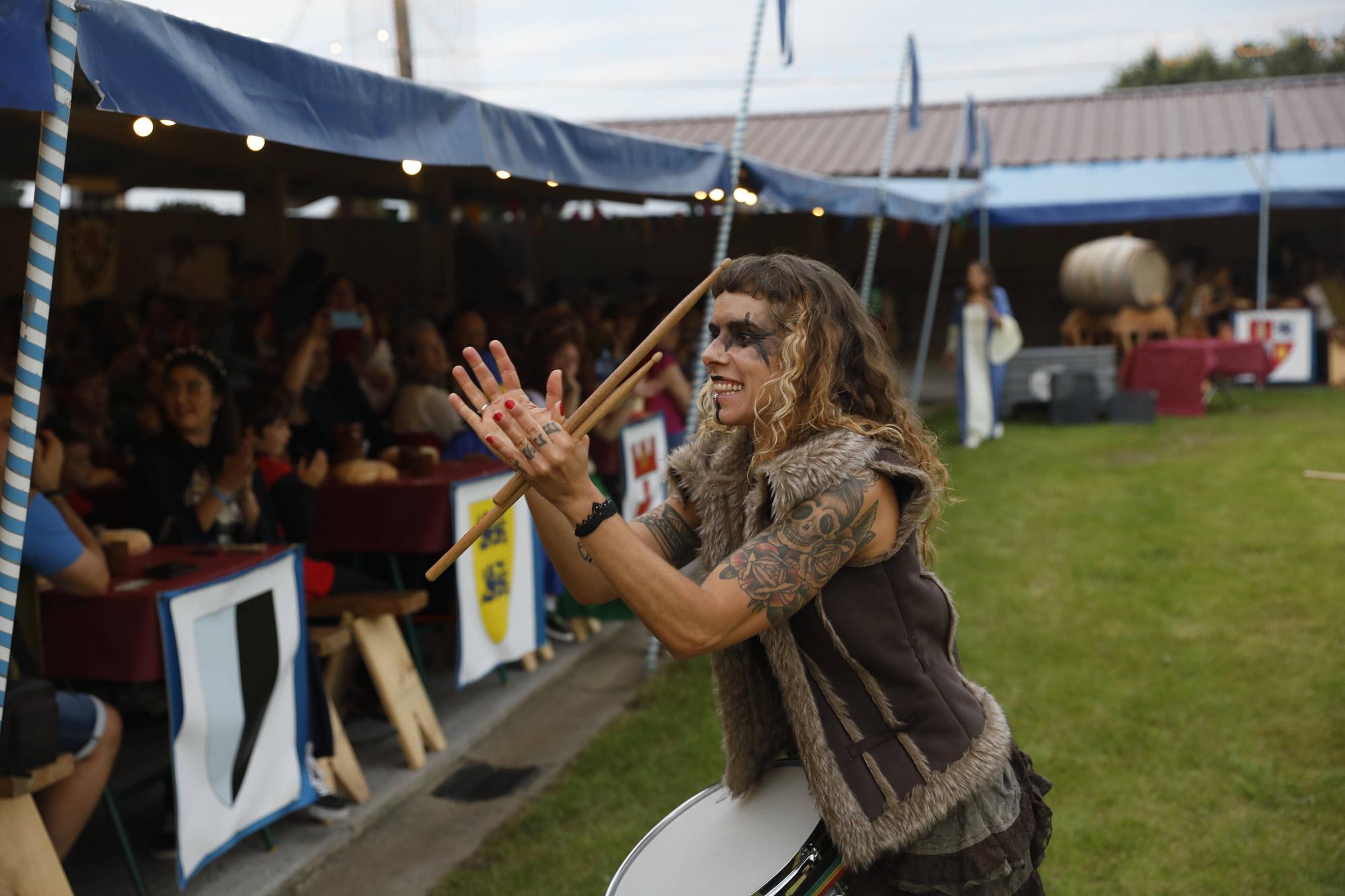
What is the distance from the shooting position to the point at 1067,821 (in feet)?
13.5

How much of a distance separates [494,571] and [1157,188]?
14.6 metres

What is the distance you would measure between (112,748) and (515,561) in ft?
6.93

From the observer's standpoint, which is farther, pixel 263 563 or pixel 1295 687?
pixel 1295 687

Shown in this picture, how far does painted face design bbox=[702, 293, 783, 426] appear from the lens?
2051 millimetres

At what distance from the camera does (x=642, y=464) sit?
660 centimetres

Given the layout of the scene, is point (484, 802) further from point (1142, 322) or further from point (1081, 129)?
point (1081, 129)

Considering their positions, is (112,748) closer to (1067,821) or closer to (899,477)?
(899,477)

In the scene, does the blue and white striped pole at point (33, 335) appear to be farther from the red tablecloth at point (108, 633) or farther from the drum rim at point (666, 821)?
the drum rim at point (666, 821)

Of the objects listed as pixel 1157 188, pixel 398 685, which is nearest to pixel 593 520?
pixel 398 685

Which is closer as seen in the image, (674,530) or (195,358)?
(674,530)

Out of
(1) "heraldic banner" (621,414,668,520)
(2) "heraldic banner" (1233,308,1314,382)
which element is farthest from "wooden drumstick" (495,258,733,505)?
(2) "heraldic banner" (1233,308,1314,382)

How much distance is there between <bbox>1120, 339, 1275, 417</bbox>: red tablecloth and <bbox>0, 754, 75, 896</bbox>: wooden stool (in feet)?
43.0

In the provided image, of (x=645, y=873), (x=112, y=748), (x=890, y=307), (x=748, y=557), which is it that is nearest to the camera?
(x=748, y=557)

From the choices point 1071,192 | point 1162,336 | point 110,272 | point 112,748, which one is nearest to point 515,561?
point 112,748
